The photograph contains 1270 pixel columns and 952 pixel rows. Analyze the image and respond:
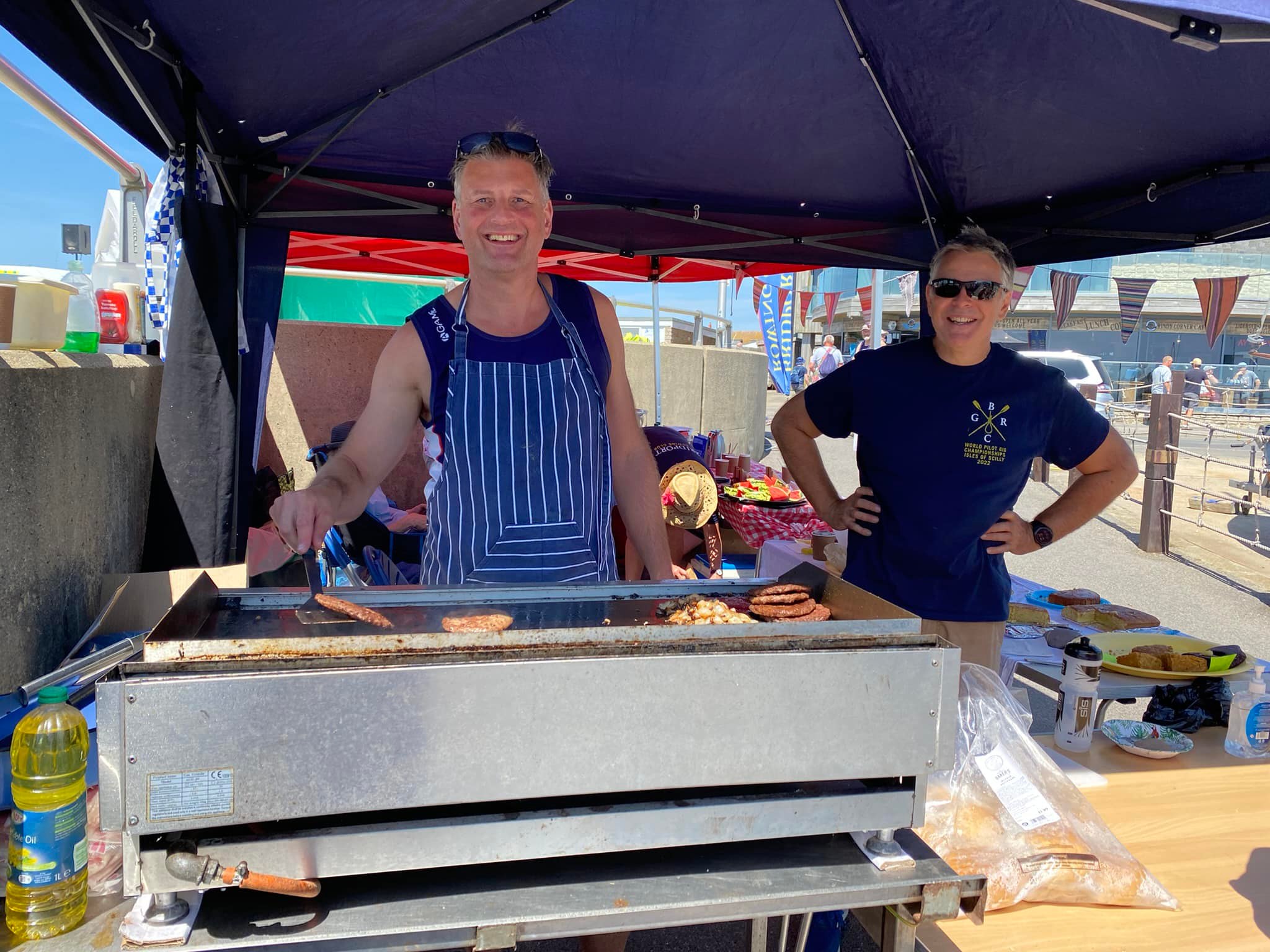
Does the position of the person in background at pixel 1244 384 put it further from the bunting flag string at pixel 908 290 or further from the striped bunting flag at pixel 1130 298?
the striped bunting flag at pixel 1130 298

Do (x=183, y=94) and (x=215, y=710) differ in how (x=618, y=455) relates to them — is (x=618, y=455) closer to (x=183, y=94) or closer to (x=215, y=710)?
(x=215, y=710)

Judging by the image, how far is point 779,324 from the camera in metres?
16.7

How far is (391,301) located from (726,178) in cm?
719

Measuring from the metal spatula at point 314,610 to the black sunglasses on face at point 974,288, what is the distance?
6.46 feet

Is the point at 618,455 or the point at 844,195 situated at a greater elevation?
the point at 844,195

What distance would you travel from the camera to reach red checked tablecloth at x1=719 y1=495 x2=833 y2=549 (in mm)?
5109

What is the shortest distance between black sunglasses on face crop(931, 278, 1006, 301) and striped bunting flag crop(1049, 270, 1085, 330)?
962 cm

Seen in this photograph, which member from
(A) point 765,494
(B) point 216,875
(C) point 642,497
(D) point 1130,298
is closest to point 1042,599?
(A) point 765,494

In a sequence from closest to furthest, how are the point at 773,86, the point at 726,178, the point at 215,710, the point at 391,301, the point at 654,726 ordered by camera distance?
the point at 215,710, the point at 654,726, the point at 773,86, the point at 726,178, the point at 391,301

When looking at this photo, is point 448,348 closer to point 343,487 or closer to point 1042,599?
point 343,487

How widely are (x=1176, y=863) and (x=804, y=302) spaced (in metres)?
30.4

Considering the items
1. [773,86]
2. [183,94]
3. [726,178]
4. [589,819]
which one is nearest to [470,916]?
[589,819]

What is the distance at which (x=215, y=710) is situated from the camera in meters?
1.03

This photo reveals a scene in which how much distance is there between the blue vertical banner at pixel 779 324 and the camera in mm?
15875
